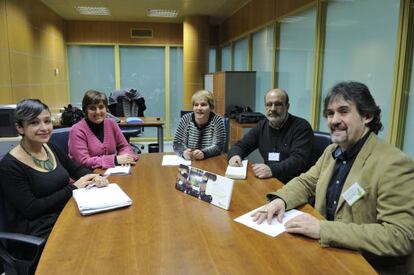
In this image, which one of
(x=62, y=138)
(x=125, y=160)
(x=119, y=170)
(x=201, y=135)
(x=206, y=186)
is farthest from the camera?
(x=201, y=135)

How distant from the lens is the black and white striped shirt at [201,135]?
288cm

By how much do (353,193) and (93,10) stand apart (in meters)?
6.64

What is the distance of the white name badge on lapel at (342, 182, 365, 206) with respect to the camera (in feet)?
4.51

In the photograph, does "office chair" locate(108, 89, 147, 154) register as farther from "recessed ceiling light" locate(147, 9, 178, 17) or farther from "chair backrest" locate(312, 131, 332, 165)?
"chair backrest" locate(312, 131, 332, 165)

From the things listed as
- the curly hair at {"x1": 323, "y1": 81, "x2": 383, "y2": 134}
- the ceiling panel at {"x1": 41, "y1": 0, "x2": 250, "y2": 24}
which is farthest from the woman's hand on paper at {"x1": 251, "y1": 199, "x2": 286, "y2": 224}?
the ceiling panel at {"x1": 41, "y1": 0, "x2": 250, "y2": 24}

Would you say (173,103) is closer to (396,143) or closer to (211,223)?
(396,143)

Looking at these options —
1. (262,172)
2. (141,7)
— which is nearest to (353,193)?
(262,172)

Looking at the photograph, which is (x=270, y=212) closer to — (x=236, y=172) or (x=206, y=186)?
(x=206, y=186)

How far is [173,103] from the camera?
830cm

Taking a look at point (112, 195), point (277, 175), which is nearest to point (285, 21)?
point (277, 175)

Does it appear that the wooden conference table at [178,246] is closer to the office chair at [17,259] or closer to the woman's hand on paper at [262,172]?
the office chair at [17,259]

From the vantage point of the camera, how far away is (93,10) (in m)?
6.67

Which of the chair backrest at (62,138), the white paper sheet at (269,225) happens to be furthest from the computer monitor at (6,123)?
the white paper sheet at (269,225)

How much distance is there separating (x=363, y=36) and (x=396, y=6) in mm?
431
